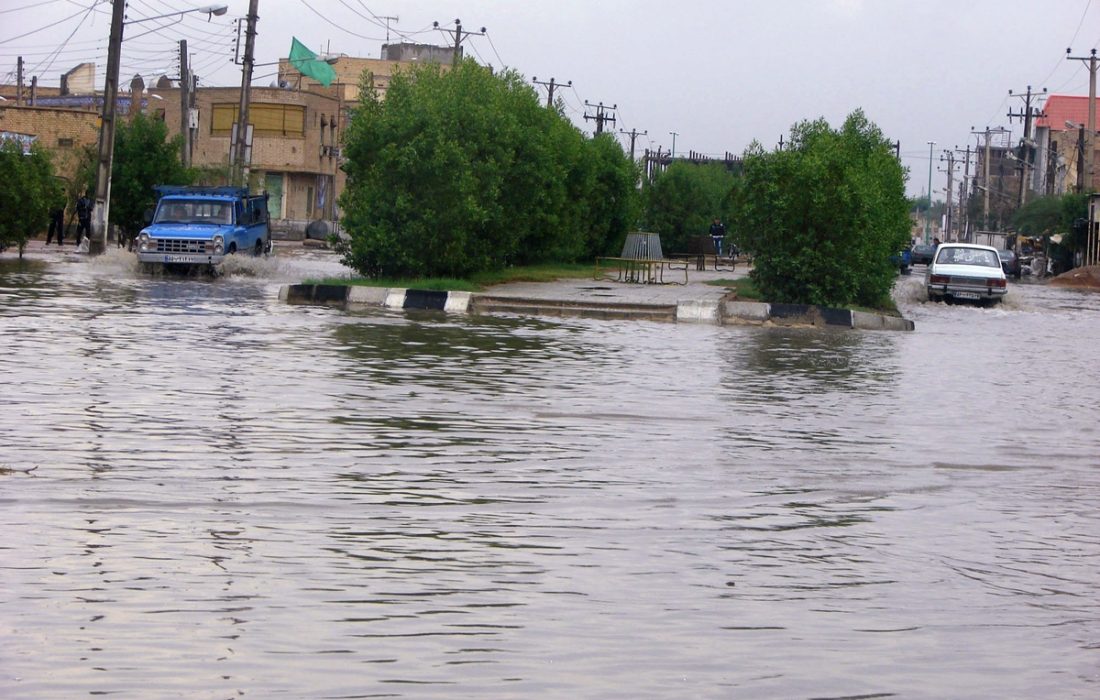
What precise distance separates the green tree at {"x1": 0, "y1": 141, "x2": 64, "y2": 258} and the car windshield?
853 inches

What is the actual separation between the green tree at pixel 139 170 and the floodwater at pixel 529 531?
91.8 ft

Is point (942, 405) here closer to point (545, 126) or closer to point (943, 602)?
point (943, 602)

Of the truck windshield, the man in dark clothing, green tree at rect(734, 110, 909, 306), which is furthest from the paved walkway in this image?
the man in dark clothing

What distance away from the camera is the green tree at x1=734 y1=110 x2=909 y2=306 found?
27.4 m

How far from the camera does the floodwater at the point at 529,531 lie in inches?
209

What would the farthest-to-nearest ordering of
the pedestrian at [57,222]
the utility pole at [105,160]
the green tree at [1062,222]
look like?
the green tree at [1062,222] < the pedestrian at [57,222] < the utility pole at [105,160]

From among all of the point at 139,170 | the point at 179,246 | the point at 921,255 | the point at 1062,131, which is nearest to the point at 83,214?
the point at 139,170

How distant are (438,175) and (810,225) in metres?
6.89

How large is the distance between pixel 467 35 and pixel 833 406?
5738cm

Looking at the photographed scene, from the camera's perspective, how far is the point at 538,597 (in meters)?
6.25

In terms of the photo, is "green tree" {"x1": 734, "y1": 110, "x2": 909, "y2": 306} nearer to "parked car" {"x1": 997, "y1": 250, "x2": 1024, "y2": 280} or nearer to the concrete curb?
the concrete curb

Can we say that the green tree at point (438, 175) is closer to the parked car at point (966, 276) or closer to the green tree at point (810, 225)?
the green tree at point (810, 225)

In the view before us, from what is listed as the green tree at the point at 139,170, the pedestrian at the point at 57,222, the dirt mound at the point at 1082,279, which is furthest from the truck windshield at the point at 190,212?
the dirt mound at the point at 1082,279

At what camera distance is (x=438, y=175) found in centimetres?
2864
